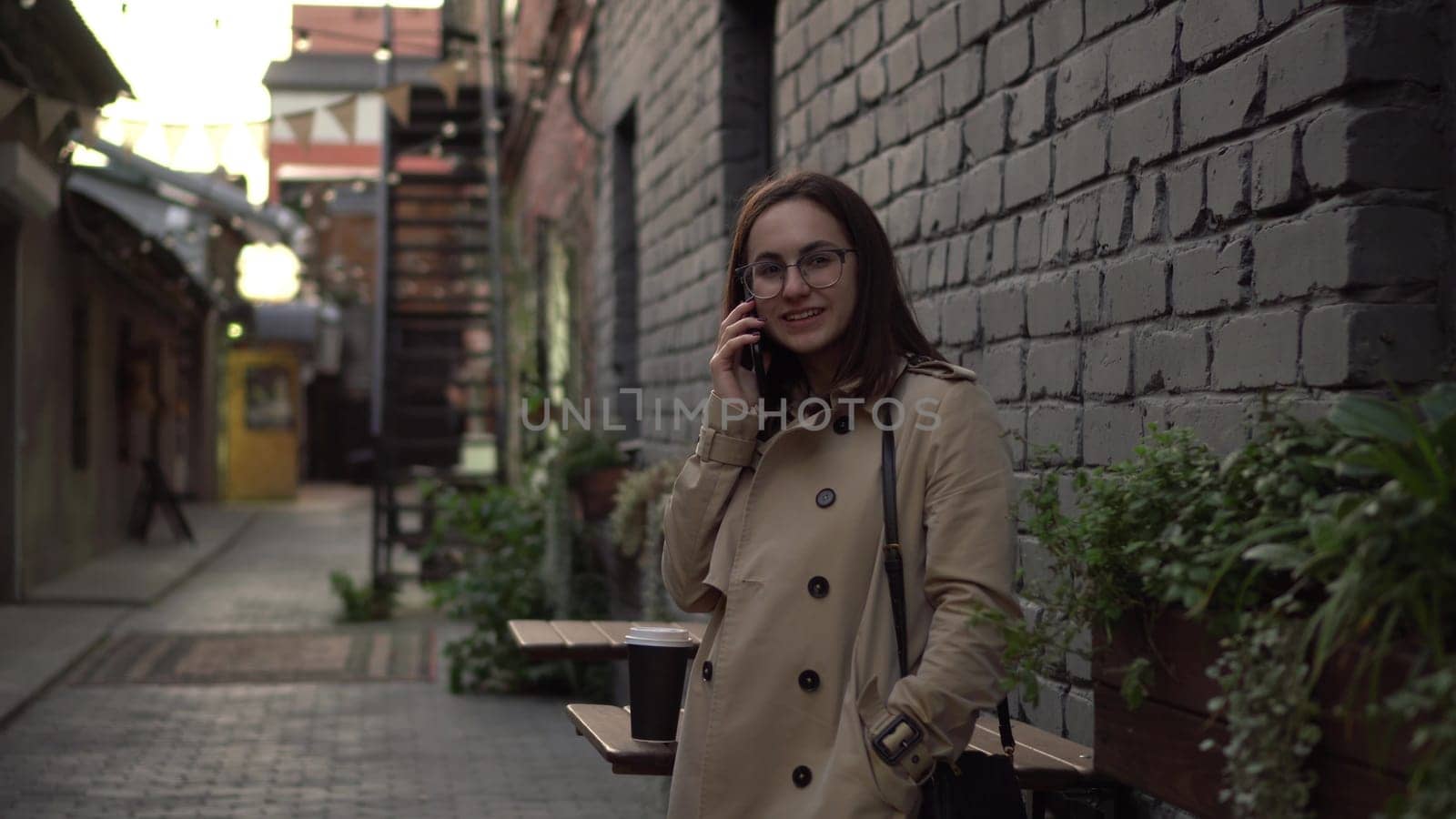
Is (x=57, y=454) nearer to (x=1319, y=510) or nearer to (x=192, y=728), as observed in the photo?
(x=192, y=728)

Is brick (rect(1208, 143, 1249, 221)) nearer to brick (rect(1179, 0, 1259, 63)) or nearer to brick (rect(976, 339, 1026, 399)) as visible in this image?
brick (rect(1179, 0, 1259, 63))

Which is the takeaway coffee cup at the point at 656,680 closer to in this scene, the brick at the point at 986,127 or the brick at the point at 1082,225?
the brick at the point at 1082,225

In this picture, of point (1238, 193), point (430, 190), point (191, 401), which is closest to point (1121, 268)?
point (1238, 193)

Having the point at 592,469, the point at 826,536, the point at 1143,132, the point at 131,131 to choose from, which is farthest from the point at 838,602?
the point at 131,131

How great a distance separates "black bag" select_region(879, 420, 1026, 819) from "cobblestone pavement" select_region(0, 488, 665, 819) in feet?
10.00

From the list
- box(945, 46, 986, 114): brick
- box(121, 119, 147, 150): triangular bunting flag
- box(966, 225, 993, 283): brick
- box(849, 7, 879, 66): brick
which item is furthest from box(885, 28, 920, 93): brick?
box(121, 119, 147, 150): triangular bunting flag

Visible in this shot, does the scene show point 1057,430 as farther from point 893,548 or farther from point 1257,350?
point 893,548

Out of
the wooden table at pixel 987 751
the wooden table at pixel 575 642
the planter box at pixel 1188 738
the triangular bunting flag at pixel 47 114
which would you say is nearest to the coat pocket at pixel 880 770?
the planter box at pixel 1188 738

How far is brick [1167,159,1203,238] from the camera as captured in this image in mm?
2619

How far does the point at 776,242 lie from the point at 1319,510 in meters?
0.97

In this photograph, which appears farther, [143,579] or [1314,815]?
[143,579]

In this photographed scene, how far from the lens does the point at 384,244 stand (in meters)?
13.8

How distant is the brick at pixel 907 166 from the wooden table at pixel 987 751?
56.4 inches

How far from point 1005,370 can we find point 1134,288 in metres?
0.64
